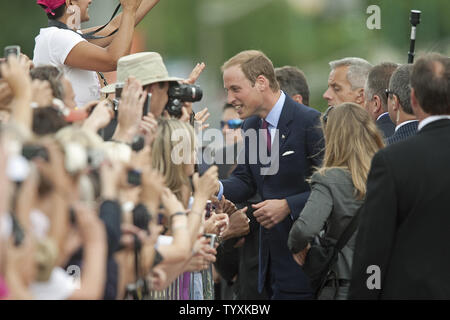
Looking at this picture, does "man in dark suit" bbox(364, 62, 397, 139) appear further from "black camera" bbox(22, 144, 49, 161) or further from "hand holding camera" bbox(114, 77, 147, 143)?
"black camera" bbox(22, 144, 49, 161)

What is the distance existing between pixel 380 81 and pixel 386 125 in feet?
1.01

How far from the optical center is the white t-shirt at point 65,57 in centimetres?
590

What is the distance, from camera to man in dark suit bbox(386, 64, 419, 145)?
20.0 feet

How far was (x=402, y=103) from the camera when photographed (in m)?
6.11

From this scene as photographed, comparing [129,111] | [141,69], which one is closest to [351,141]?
[141,69]

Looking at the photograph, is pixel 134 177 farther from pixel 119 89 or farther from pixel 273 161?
pixel 273 161

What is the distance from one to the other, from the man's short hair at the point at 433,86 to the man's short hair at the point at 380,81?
6.95ft

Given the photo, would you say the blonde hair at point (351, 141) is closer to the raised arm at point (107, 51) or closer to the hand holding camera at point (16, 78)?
the raised arm at point (107, 51)

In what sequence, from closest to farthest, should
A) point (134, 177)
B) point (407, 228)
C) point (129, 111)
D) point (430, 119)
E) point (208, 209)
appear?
point (134, 177) < point (407, 228) < point (430, 119) < point (129, 111) < point (208, 209)

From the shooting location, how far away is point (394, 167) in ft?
15.4

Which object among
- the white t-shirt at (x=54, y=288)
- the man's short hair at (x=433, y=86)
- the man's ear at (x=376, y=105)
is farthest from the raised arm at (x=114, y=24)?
the white t-shirt at (x=54, y=288)
